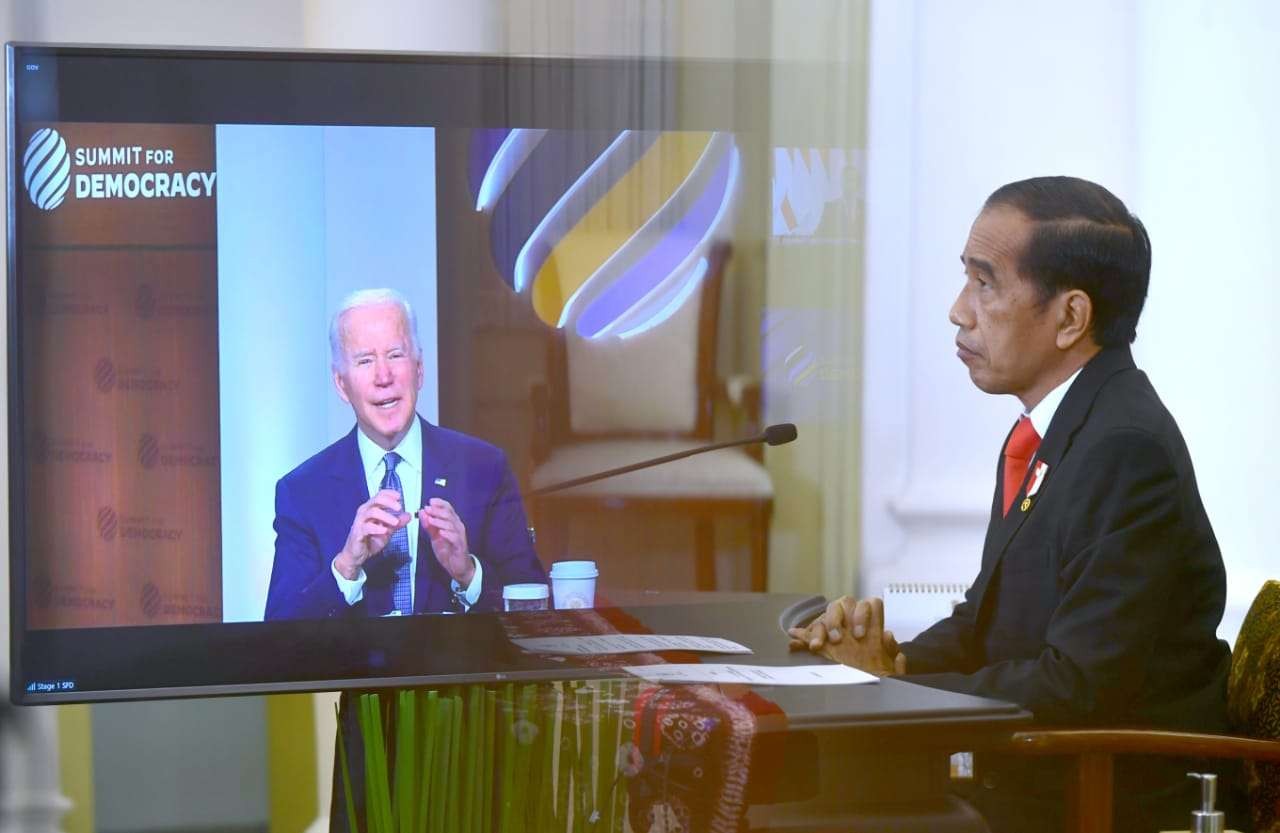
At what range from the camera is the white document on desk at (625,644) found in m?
2.13

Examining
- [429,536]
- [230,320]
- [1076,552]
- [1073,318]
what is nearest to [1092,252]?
[1073,318]

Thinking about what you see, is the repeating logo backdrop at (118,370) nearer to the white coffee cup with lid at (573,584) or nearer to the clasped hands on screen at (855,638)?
the white coffee cup with lid at (573,584)

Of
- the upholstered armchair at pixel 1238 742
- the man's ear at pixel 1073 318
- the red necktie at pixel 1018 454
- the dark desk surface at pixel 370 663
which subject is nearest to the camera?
the upholstered armchair at pixel 1238 742

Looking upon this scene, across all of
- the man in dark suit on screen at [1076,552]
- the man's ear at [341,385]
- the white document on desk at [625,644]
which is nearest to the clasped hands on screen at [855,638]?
the man in dark suit on screen at [1076,552]

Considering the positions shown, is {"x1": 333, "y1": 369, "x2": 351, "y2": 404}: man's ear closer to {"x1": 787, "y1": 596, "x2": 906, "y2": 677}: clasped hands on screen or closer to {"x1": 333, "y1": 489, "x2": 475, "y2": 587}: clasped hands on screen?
{"x1": 333, "y1": 489, "x2": 475, "y2": 587}: clasped hands on screen

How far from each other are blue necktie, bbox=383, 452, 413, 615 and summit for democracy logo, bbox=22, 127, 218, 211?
1.67 feet

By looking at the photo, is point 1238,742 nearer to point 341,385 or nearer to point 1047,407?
point 1047,407

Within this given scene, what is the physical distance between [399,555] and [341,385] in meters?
0.29

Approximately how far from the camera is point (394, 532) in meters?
2.09

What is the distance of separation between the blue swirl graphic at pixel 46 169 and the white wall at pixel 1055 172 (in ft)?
4.65

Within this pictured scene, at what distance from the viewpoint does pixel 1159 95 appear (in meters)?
2.51

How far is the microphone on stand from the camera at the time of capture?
2193 mm

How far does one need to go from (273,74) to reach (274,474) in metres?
0.62

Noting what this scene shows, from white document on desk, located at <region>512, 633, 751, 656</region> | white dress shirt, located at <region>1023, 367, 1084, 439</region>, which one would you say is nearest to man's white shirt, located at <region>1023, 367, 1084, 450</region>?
white dress shirt, located at <region>1023, 367, 1084, 439</region>
